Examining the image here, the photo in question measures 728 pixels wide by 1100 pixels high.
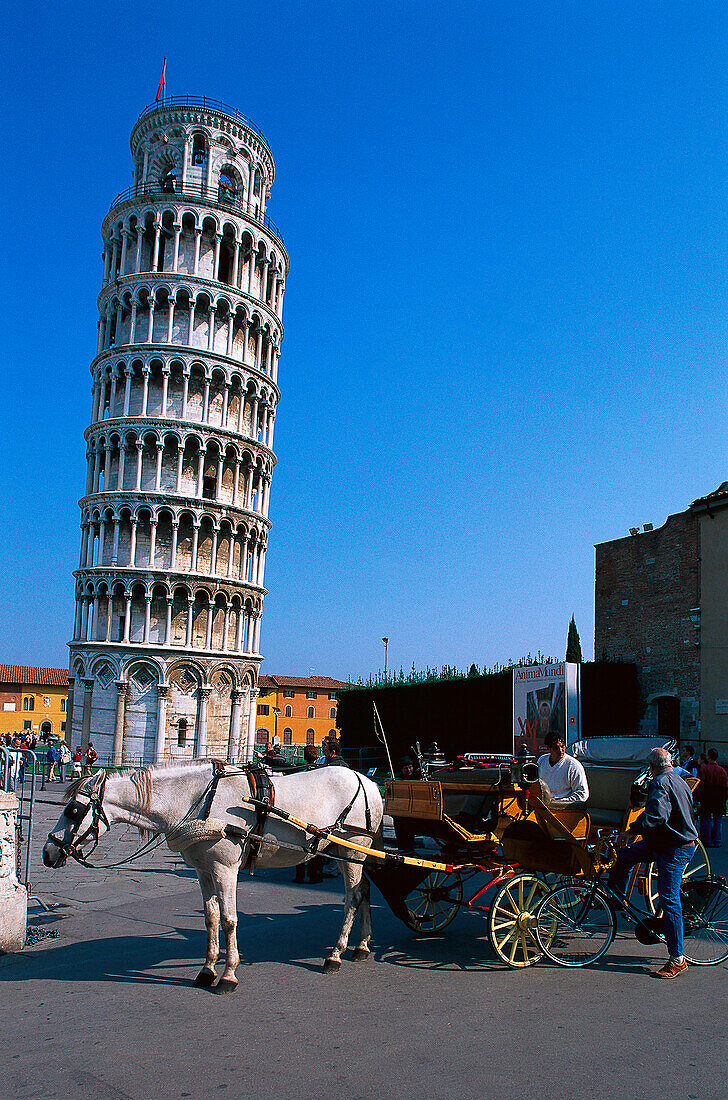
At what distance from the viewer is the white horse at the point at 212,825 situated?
695cm

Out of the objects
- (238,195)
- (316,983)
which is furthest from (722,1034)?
(238,195)

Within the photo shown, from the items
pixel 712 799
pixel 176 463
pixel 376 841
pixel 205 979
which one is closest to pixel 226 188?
pixel 176 463

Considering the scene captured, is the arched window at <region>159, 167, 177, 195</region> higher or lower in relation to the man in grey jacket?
higher

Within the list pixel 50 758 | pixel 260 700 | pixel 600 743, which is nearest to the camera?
pixel 600 743

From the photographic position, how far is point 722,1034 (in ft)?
19.4

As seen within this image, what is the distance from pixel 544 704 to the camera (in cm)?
2238

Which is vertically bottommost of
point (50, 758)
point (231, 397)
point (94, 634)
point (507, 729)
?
point (50, 758)

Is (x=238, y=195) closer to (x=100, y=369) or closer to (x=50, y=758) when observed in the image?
(x=100, y=369)

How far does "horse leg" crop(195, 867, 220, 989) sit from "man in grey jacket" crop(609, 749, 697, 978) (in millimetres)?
3890

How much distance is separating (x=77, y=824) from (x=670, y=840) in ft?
17.1

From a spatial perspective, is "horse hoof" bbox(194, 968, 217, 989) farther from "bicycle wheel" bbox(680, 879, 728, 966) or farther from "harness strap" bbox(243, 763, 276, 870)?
"bicycle wheel" bbox(680, 879, 728, 966)

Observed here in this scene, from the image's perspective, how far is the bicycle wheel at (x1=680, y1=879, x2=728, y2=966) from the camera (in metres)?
7.85

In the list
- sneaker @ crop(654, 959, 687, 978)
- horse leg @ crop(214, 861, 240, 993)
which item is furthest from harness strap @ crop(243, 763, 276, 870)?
sneaker @ crop(654, 959, 687, 978)

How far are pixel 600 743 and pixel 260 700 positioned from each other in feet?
256
